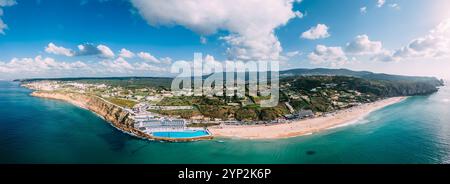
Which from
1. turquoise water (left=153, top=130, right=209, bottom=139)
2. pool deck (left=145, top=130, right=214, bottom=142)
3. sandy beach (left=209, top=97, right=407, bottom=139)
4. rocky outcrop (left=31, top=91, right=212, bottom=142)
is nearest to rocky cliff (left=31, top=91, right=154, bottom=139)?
rocky outcrop (left=31, top=91, right=212, bottom=142)

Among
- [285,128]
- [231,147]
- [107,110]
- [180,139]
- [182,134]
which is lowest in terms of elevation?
[231,147]

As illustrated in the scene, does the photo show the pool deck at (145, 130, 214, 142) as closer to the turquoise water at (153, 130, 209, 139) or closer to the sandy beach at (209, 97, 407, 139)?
the turquoise water at (153, 130, 209, 139)

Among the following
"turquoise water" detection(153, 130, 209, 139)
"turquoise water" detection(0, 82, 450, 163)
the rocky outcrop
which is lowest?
"turquoise water" detection(0, 82, 450, 163)

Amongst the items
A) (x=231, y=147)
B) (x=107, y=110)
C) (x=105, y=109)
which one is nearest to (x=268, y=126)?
(x=231, y=147)

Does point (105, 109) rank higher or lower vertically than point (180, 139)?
higher

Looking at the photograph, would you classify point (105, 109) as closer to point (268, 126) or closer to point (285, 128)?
point (268, 126)

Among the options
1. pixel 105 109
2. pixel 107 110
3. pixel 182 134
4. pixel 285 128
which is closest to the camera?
pixel 182 134
